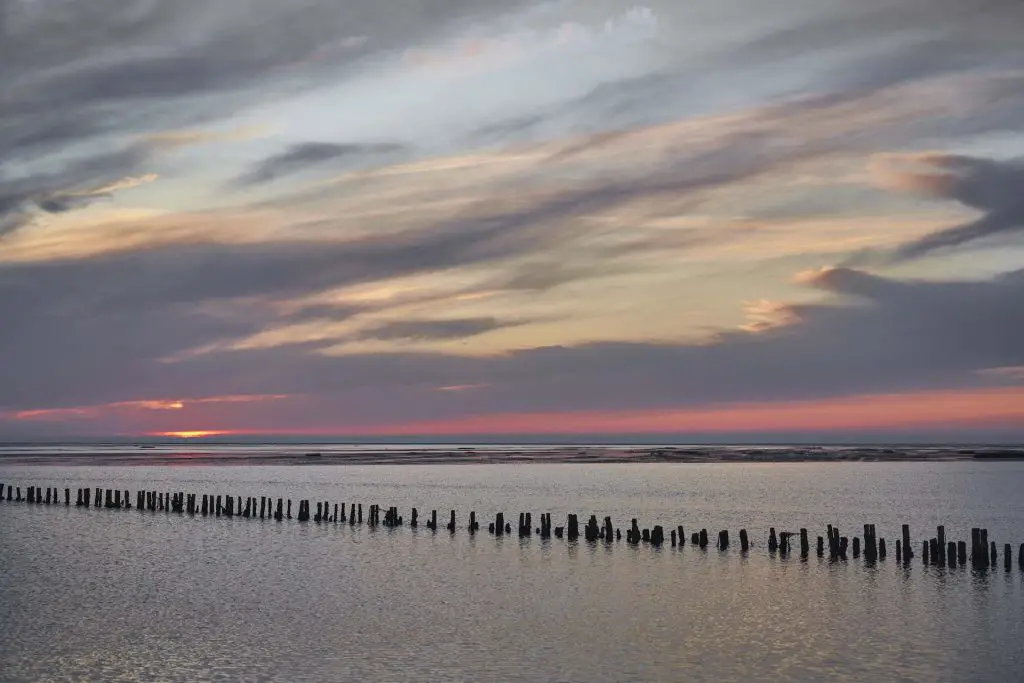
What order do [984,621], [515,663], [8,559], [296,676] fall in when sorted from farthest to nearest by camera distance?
[8,559], [984,621], [515,663], [296,676]

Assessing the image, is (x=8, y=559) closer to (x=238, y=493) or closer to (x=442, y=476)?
(x=238, y=493)

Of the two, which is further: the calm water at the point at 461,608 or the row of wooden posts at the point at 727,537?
the row of wooden posts at the point at 727,537

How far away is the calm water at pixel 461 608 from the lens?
1977cm

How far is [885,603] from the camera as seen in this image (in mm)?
27047

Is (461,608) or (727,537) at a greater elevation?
(727,537)

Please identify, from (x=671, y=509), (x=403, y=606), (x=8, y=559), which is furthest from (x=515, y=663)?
(x=671, y=509)

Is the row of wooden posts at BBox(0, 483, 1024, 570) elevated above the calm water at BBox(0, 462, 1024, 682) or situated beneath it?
elevated above

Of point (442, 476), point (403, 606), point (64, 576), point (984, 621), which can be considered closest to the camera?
point (984, 621)

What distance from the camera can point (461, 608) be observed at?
86.3 ft

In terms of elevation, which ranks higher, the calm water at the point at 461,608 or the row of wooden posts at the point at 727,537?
the row of wooden posts at the point at 727,537

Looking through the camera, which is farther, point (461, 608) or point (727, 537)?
Result: point (727, 537)

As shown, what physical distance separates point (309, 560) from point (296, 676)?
17.1m

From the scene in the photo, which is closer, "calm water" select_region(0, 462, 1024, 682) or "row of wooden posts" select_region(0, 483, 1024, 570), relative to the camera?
"calm water" select_region(0, 462, 1024, 682)

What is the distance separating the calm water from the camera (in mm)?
19766
